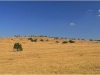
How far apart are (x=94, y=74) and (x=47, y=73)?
4.16 m

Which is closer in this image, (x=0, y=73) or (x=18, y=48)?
(x=0, y=73)

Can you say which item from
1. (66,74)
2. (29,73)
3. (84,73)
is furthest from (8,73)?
(84,73)

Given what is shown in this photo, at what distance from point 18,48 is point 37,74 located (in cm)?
2670

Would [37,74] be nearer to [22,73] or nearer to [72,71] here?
[22,73]

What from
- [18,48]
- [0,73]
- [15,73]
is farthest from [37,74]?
[18,48]

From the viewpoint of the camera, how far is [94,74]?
17359mm

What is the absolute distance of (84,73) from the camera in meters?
17.8

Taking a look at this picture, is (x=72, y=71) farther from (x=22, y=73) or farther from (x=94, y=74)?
(x=22, y=73)

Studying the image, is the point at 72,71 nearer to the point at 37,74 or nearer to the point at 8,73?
the point at 37,74

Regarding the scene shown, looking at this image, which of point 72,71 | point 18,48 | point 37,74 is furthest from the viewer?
point 18,48

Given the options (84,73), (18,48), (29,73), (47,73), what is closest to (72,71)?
(84,73)

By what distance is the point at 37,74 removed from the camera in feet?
56.6

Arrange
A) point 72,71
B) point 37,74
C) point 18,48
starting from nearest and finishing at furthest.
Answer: point 37,74, point 72,71, point 18,48

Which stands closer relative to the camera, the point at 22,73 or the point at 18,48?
the point at 22,73
